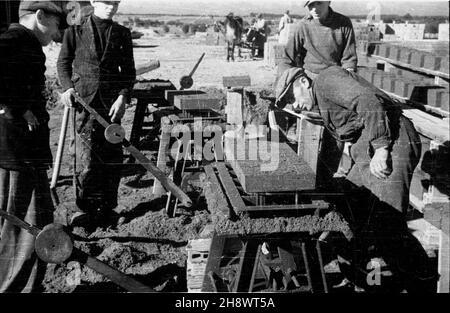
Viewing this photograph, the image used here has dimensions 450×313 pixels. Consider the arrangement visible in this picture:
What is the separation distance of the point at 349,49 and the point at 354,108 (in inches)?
73.9

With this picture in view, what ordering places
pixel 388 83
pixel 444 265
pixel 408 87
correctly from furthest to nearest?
pixel 388 83 < pixel 408 87 < pixel 444 265

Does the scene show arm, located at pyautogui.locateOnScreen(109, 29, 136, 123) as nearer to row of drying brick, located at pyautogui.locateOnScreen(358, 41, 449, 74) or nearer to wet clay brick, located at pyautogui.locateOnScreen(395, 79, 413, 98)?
wet clay brick, located at pyautogui.locateOnScreen(395, 79, 413, 98)

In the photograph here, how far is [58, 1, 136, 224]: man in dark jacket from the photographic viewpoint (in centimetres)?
425

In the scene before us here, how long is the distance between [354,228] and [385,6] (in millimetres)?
1606

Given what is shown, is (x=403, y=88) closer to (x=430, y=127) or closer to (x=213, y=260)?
(x=430, y=127)

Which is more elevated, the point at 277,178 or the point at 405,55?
the point at 405,55

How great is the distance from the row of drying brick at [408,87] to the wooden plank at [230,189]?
3664 millimetres

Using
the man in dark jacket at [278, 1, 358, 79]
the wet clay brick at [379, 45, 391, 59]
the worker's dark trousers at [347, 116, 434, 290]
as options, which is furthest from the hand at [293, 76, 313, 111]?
the wet clay brick at [379, 45, 391, 59]

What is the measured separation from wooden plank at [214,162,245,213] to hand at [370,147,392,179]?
897mm

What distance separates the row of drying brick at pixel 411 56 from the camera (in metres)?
6.71

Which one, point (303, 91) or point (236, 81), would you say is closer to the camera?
point (303, 91)

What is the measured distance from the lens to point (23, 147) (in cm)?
320

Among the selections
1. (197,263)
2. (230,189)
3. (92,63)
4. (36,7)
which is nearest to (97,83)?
(92,63)

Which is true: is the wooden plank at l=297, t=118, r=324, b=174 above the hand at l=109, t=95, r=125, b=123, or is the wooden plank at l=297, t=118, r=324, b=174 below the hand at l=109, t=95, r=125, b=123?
below
